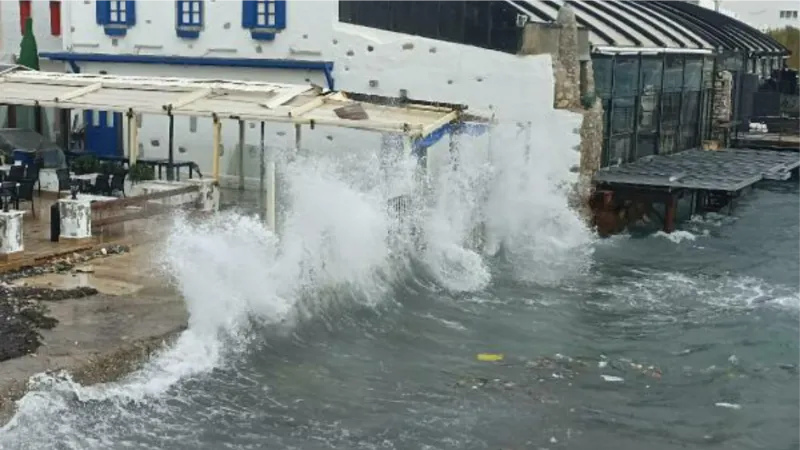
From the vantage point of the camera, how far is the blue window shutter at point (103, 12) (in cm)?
2666

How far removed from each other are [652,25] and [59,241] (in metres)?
20.1

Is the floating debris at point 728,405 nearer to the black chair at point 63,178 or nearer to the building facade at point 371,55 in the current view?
the building facade at point 371,55

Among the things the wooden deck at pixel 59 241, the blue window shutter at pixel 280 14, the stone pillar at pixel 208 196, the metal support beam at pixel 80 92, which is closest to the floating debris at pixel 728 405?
the wooden deck at pixel 59 241

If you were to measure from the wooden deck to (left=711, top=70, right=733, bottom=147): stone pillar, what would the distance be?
2086 cm

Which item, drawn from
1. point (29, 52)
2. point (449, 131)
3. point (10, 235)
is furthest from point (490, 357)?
point (29, 52)

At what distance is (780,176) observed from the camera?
1051 inches

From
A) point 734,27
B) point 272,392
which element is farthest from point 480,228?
point 734,27

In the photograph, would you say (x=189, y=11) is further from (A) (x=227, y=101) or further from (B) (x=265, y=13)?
(A) (x=227, y=101)

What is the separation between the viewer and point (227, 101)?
19.3 m

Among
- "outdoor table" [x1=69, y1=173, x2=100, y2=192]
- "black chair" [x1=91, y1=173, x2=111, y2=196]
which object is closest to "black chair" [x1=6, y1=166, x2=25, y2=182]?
"outdoor table" [x1=69, y1=173, x2=100, y2=192]

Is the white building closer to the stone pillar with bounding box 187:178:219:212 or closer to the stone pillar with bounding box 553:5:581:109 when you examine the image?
the stone pillar with bounding box 553:5:581:109

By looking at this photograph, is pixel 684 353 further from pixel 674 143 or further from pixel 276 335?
pixel 674 143

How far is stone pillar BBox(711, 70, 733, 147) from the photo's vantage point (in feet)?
110

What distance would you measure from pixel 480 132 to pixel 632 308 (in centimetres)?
735
